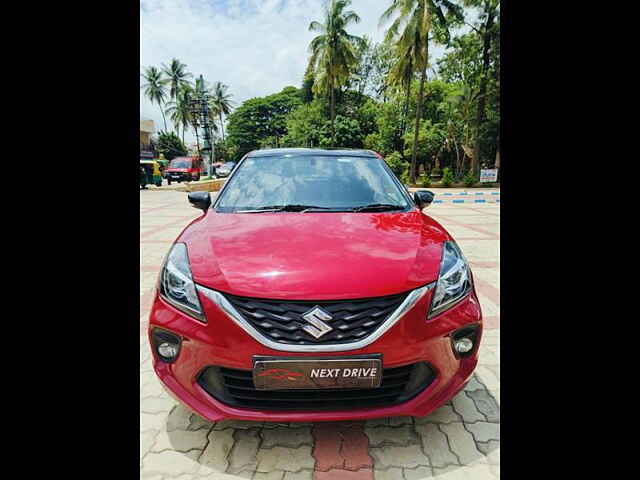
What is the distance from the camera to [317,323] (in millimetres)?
1472

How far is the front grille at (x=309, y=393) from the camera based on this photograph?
154cm

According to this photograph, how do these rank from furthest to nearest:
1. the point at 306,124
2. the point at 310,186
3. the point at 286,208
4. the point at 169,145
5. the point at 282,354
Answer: the point at 169,145, the point at 306,124, the point at 310,186, the point at 286,208, the point at 282,354

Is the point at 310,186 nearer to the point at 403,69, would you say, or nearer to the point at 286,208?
the point at 286,208

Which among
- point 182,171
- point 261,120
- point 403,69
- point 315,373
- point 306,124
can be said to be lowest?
point 315,373

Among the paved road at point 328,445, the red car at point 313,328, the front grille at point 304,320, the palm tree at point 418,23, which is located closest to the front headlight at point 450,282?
the red car at point 313,328

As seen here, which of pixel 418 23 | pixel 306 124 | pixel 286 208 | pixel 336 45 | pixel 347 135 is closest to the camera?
pixel 286 208

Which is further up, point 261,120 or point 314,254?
point 261,120

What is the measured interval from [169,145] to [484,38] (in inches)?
1519

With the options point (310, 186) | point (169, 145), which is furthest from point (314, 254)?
point (169, 145)

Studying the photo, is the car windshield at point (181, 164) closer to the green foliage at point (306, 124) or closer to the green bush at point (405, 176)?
the green foliage at point (306, 124)

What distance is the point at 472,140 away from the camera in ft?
79.2

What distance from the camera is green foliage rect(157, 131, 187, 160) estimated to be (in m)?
46.9
